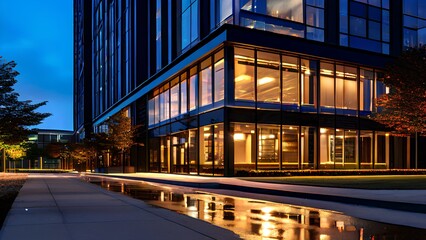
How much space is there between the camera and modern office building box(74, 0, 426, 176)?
2883cm

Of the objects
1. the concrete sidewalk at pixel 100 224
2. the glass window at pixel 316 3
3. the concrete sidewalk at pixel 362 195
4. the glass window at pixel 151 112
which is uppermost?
the glass window at pixel 316 3

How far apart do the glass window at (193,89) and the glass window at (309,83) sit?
7960 mm

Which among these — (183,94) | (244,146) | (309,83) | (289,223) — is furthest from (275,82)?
(289,223)

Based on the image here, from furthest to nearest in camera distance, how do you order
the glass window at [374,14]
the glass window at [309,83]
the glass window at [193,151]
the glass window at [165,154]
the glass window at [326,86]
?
the glass window at [165,154], the glass window at [374,14], the glass window at [193,151], the glass window at [326,86], the glass window at [309,83]

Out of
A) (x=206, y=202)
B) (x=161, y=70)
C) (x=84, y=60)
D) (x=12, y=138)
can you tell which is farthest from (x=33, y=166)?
(x=206, y=202)

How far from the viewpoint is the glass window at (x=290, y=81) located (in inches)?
1208

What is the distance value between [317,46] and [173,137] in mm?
14888

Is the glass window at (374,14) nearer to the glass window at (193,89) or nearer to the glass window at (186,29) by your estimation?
the glass window at (186,29)

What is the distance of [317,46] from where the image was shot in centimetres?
3127

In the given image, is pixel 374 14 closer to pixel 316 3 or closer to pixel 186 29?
pixel 316 3

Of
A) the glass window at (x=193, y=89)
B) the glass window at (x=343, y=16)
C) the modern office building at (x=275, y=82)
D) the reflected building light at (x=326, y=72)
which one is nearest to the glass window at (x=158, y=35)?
the modern office building at (x=275, y=82)

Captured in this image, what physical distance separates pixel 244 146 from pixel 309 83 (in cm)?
723

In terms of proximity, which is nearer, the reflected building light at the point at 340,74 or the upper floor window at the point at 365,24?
the reflected building light at the point at 340,74

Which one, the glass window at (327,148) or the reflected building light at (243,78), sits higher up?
the reflected building light at (243,78)
